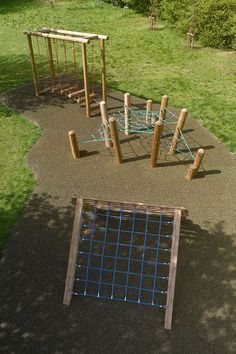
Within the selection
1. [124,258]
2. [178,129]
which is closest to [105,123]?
[178,129]

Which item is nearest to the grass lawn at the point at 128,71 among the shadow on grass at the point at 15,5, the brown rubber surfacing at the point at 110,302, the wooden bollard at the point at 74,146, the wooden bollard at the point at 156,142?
the brown rubber surfacing at the point at 110,302

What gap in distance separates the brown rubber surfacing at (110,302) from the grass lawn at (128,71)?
52 centimetres

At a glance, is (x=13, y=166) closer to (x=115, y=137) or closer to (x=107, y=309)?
(x=115, y=137)

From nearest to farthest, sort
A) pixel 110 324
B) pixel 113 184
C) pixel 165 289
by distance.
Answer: pixel 110 324 < pixel 165 289 < pixel 113 184

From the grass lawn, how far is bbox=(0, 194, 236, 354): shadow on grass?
3.62 ft

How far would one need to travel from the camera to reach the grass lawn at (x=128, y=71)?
361 inches

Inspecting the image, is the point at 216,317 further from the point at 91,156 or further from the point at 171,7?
the point at 171,7

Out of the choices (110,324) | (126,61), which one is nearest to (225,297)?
(110,324)

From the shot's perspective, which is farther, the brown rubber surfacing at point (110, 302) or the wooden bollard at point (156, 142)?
the wooden bollard at point (156, 142)

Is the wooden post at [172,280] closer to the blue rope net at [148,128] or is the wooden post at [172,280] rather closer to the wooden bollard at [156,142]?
the wooden bollard at [156,142]

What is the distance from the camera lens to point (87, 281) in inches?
237

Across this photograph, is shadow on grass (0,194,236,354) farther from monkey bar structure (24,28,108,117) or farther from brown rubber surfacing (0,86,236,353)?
monkey bar structure (24,28,108,117)

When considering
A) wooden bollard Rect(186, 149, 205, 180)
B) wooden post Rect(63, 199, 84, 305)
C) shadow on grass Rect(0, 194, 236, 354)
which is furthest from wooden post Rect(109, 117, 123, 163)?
wooden post Rect(63, 199, 84, 305)

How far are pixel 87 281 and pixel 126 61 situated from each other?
11640mm
